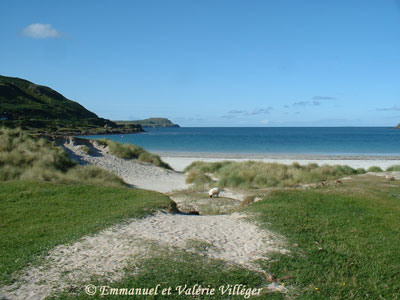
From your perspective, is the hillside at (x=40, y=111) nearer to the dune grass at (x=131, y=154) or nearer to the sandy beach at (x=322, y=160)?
the sandy beach at (x=322, y=160)

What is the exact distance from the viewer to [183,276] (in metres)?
6.60

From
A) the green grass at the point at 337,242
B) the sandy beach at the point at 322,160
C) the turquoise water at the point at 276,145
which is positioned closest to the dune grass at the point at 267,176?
the green grass at the point at 337,242

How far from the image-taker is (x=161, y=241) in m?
8.44

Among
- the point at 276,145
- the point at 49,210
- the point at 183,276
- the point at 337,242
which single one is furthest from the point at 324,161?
the point at 183,276

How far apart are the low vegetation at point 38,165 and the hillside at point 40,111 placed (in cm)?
5276

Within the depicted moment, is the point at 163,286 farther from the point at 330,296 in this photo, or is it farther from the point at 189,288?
the point at 330,296

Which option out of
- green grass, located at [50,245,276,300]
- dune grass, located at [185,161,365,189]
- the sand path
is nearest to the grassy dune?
the sand path

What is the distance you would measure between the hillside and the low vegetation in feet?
173

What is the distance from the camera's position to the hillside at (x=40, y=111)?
82.7 m

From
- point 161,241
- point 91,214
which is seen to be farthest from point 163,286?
point 91,214

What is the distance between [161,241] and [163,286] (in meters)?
2.18

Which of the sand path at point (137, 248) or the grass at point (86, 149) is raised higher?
the grass at point (86, 149)

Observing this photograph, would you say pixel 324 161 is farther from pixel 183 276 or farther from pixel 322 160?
pixel 183 276

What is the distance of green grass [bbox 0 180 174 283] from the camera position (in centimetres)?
774
